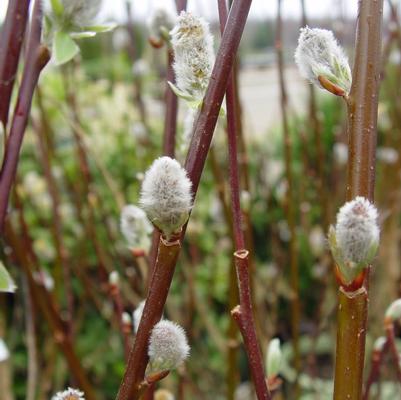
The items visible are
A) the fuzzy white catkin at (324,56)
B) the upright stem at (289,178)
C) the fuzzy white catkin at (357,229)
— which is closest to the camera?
the fuzzy white catkin at (357,229)

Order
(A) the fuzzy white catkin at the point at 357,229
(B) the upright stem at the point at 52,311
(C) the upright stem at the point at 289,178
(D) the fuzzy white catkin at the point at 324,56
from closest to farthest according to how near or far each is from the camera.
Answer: (A) the fuzzy white catkin at the point at 357,229 → (D) the fuzzy white catkin at the point at 324,56 → (B) the upright stem at the point at 52,311 → (C) the upright stem at the point at 289,178

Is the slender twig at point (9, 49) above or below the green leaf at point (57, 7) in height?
below

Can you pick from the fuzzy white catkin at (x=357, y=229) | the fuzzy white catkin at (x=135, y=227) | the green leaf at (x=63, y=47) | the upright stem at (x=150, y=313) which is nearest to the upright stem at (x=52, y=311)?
the fuzzy white catkin at (x=135, y=227)

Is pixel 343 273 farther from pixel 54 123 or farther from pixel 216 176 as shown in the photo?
pixel 54 123

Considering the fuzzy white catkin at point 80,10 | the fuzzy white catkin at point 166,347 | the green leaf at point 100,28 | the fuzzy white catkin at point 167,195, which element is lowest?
the fuzzy white catkin at point 166,347

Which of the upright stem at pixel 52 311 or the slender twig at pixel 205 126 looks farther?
the upright stem at pixel 52 311

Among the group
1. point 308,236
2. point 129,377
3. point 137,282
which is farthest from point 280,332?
point 129,377

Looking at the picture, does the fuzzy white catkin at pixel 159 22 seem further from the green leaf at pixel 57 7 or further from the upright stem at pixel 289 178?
the upright stem at pixel 289 178
